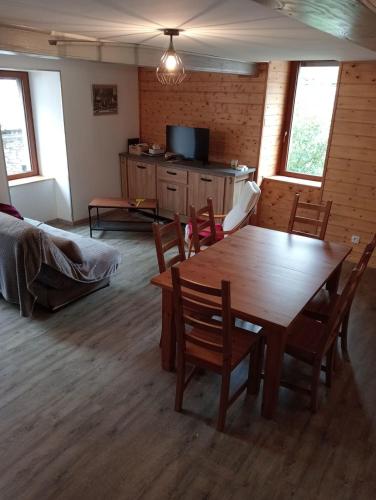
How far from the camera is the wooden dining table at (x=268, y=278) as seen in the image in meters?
2.30

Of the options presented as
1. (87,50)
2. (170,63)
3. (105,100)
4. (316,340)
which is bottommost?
(316,340)

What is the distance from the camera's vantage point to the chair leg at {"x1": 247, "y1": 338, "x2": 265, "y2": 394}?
2.62 metres

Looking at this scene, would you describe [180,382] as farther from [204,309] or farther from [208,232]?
[208,232]

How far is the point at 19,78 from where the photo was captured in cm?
526

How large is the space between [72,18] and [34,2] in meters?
0.46

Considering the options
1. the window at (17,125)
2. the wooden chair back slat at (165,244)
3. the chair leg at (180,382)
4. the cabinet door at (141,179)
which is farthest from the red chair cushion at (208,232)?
the window at (17,125)

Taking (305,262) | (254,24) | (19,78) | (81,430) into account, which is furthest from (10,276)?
(19,78)

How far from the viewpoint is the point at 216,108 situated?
562 centimetres

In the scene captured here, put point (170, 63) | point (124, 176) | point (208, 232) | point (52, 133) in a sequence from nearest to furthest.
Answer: point (170, 63) → point (208, 232) → point (52, 133) → point (124, 176)

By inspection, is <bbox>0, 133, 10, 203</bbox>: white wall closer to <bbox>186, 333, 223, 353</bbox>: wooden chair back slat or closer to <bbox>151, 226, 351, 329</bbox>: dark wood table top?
<bbox>151, 226, 351, 329</bbox>: dark wood table top

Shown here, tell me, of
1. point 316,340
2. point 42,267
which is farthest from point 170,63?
point 316,340

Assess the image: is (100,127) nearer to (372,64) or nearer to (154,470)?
(372,64)

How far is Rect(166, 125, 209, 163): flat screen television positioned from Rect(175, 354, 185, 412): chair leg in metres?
3.82

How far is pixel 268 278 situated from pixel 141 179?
3.99 metres
